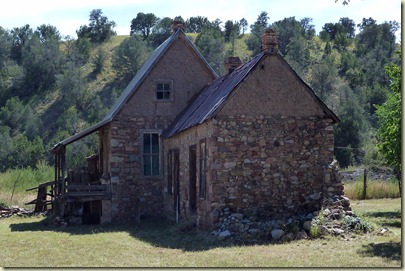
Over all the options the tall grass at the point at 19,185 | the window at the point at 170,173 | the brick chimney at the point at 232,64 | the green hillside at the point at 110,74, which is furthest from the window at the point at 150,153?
the green hillside at the point at 110,74

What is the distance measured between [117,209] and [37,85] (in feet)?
186

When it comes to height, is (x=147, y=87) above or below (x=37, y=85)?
below

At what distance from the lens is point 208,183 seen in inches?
724

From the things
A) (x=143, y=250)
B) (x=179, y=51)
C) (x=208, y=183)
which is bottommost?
(x=143, y=250)

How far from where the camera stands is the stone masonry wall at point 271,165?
1823cm

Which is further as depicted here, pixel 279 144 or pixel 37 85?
pixel 37 85

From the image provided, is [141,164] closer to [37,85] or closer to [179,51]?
[179,51]

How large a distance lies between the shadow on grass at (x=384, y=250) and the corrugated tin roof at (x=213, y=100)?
16.7 feet

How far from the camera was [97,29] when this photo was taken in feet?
326

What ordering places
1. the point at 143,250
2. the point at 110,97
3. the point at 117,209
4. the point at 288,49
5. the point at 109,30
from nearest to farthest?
the point at 143,250
the point at 117,209
the point at 110,97
the point at 288,49
the point at 109,30

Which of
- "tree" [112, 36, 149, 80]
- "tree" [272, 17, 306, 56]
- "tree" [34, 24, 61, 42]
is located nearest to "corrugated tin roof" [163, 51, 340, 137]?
"tree" [112, 36, 149, 80]

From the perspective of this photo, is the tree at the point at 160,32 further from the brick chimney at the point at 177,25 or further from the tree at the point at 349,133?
the brick chimney at the point at 177,25

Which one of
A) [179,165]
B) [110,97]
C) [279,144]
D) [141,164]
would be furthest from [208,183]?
[110,97]

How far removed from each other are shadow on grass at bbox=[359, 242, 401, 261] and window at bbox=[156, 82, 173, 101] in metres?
12.1
